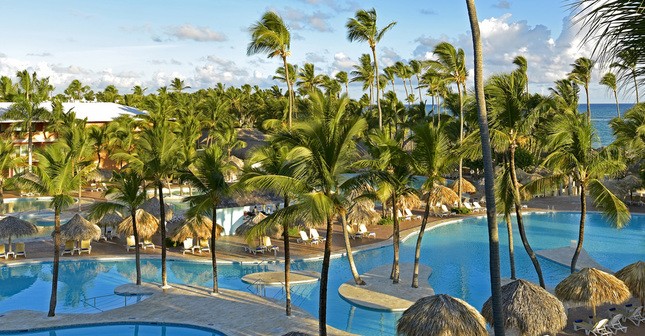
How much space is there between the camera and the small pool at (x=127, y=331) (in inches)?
568

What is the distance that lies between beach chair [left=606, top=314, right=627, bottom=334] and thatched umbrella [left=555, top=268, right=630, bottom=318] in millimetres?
435

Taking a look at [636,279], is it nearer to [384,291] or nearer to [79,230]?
[384,291]

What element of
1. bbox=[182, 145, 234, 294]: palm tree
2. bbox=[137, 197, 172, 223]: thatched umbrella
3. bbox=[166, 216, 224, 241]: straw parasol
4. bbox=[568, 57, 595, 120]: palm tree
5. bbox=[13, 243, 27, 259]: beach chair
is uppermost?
bbox=[568, 57, 595, 120]: palm tree

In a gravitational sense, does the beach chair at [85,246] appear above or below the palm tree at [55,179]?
below

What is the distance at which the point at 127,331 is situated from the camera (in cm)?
1459

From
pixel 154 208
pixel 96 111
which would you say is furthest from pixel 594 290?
pixel 96 111

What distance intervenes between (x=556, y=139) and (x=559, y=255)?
28.1 ft

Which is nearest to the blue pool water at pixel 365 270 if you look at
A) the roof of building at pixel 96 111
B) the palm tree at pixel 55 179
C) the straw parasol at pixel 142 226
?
the straw parasol at pixel 142 226

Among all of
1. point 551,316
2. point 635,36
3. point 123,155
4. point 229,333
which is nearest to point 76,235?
point 123,155

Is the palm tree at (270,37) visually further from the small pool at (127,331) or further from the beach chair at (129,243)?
the small pool at (127,331)

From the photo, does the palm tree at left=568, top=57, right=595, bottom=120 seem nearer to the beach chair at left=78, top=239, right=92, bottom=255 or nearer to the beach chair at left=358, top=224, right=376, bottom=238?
the beach chair at left=358, top=224, right=376, bottom=238

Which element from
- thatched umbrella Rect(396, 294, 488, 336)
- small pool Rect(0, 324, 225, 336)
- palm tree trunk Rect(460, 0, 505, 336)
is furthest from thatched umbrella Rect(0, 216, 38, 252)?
palm tree trunk Rect(460, 0, 505, 336)

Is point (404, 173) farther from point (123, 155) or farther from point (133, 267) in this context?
point (133, 267)

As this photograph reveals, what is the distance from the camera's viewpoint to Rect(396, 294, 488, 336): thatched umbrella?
1116cm
